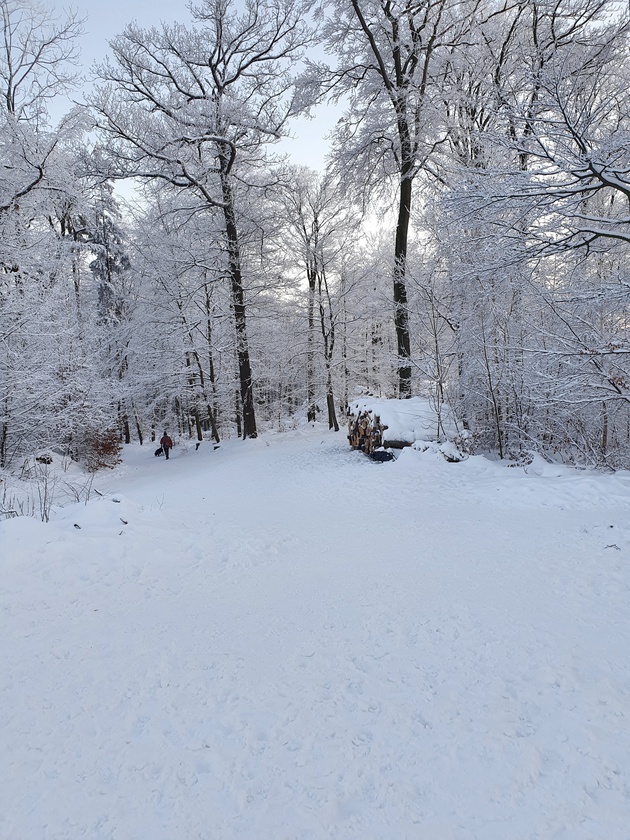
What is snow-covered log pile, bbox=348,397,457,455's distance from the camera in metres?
8.59

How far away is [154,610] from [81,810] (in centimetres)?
160

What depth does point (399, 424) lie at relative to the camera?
880 centimetres

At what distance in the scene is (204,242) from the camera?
566 inches

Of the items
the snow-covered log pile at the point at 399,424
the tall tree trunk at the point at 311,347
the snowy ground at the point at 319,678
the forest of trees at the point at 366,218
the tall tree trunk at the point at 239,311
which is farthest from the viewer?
the tall tree trunk at the point at 311,347

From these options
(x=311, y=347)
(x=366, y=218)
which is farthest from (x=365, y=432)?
(x=311, y=347)

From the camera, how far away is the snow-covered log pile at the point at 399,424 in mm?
8586

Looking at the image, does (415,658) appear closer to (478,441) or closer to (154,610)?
(154,610)

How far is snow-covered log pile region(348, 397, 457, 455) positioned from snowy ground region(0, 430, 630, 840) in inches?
151

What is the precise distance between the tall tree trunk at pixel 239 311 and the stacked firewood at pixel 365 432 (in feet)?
15.1

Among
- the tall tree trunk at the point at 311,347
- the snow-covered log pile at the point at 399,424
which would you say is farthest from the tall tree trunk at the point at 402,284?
the tall tree trunk at the point at 311,347

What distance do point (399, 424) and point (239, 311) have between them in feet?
26.5

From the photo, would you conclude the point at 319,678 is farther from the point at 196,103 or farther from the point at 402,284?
the point at 196,103

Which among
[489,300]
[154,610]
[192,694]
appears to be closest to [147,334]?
[489,300]

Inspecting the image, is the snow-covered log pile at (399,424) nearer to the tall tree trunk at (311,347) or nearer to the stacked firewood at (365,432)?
the stacked firewood at (365,432)
